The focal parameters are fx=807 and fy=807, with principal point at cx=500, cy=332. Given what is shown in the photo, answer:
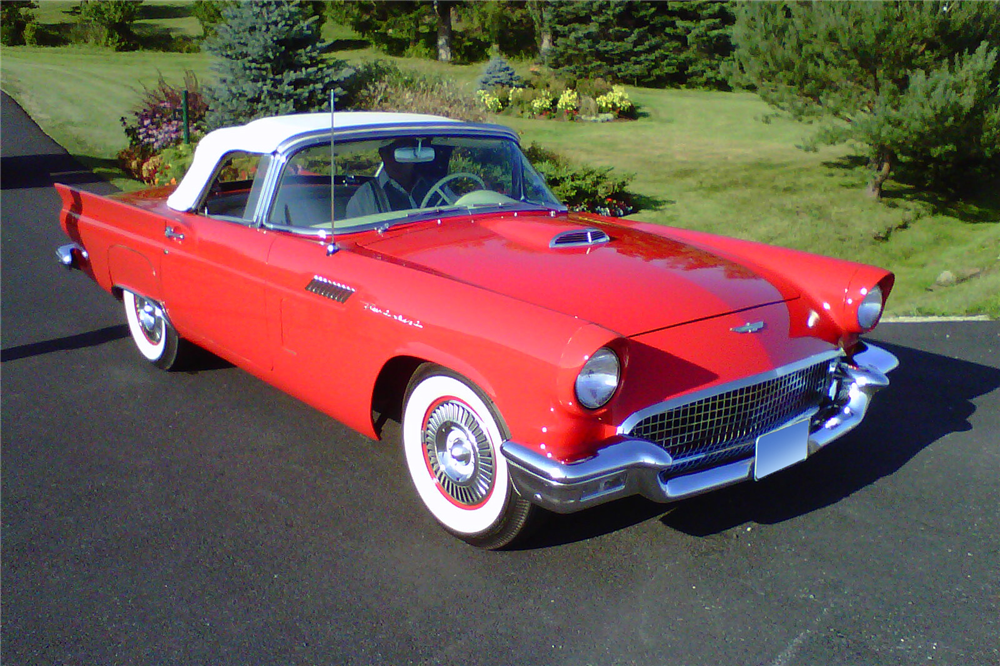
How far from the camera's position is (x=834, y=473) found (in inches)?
148

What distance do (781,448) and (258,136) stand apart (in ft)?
9.71

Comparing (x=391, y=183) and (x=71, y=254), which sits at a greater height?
(x=391, y=183)

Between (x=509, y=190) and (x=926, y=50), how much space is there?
42.8ft

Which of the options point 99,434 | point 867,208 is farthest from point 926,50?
point 99,434

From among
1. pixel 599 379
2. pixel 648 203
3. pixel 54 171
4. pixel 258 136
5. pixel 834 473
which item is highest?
pixel 258 136

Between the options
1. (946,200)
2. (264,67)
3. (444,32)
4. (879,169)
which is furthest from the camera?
(444,32)

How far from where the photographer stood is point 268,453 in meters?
3.98

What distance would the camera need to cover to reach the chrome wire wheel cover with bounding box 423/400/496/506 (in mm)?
2975

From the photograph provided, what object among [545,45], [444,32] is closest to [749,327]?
[545,45]

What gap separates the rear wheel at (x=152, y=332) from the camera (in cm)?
488

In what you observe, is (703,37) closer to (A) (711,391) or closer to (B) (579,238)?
(B) (579,238)

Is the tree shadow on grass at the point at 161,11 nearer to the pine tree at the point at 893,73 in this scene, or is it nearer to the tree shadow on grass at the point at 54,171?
the tree shadow on grass at the point at 54,171

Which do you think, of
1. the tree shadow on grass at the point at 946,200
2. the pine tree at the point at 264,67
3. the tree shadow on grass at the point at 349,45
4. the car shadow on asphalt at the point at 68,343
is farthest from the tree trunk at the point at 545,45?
the car shadow on asphalt at the point at 68,343

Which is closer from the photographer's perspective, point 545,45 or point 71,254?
point 71,254
